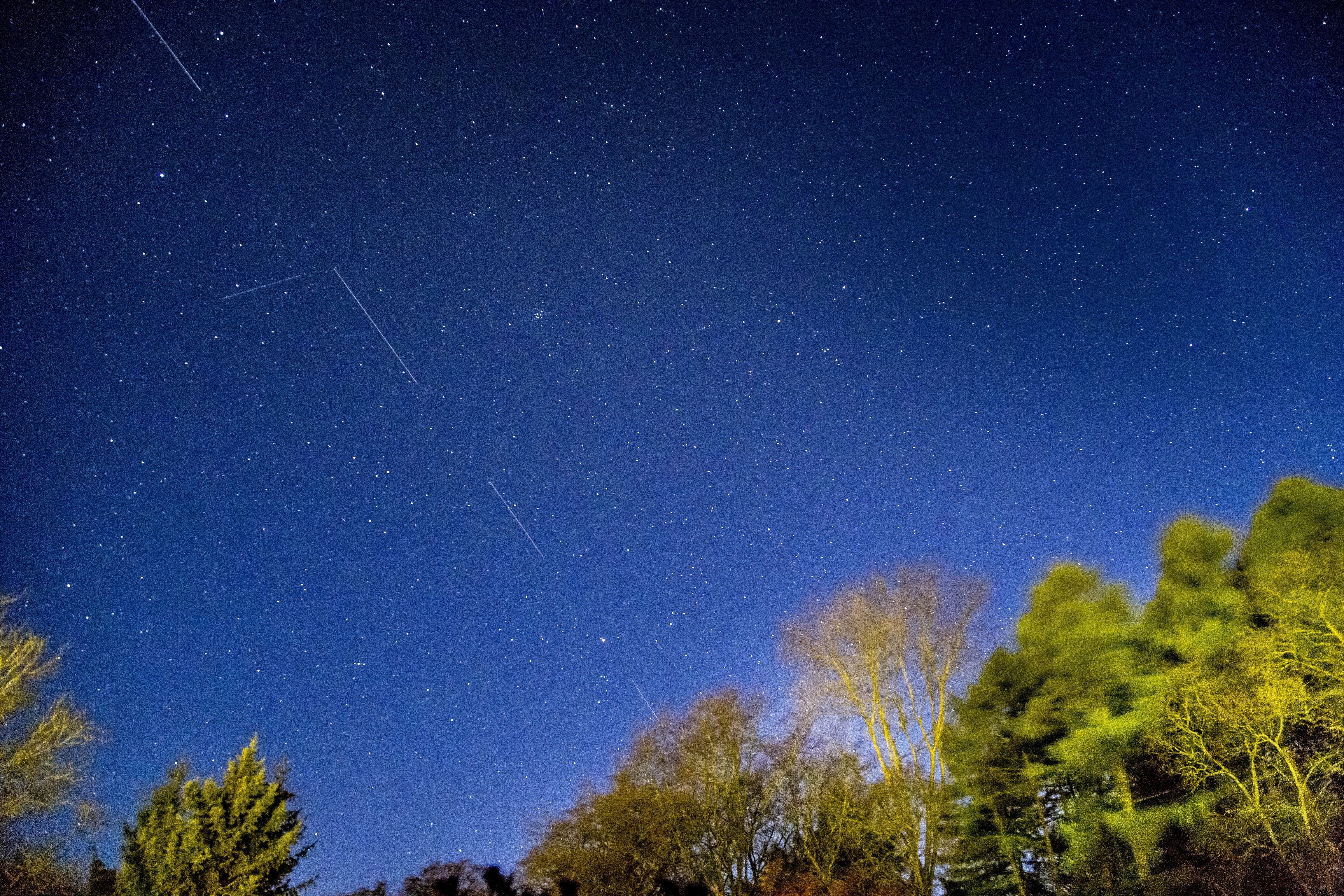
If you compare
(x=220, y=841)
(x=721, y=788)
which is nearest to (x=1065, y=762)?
(x=721, y=788)

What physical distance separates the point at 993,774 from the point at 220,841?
2312 cm

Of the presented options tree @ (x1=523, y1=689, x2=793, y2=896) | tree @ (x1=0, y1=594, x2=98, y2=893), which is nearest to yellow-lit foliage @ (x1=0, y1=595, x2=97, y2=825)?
tree @ (x1=0, y1=594, x2=98, y2=893)

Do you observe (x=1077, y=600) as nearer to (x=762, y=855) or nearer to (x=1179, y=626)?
(x=1179, y=626)

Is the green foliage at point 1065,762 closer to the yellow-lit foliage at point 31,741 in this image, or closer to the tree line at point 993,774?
the tree line at point 993,774

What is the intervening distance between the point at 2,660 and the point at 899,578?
1137 inches

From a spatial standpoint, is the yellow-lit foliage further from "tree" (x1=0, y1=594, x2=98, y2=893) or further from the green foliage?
the green foliage

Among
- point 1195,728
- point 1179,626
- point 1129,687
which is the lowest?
point 1195,728

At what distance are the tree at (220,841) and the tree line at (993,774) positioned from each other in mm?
48

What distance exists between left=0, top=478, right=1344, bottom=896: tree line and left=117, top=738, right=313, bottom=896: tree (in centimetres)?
5

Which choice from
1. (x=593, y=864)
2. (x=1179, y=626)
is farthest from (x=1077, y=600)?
(x=593, y=864)

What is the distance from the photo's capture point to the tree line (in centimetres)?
1767

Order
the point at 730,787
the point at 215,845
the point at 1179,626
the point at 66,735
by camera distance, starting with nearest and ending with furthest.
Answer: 1. the point at 215,845
2. the point at 1179,626
3. the point at 66,735
4. the point at 730,787

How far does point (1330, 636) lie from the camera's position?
17.7 meters

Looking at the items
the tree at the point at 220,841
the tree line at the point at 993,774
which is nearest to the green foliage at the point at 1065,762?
the tree line at the point at 993,774
